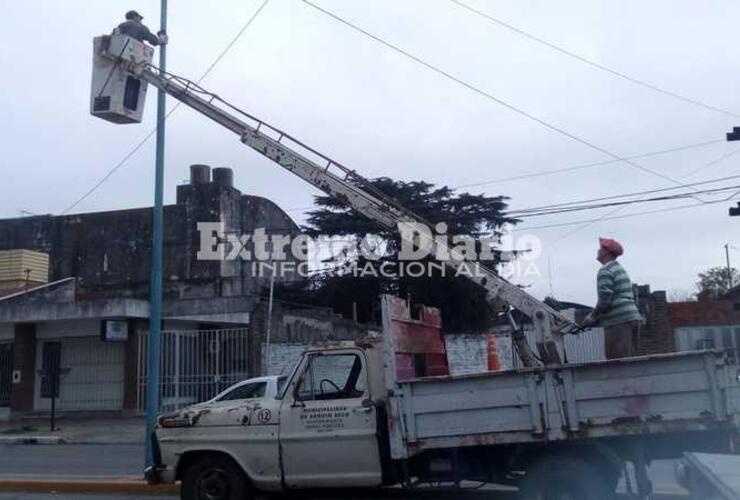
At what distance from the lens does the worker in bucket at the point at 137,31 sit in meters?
13.5

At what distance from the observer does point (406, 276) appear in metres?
36.1

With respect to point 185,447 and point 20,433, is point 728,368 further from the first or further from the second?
point 20,433

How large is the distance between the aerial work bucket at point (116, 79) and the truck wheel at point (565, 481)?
330 inches

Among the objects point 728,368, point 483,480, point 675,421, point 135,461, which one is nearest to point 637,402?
point 675,421

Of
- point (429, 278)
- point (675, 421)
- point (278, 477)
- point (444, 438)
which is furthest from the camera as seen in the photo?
point (429, 278)

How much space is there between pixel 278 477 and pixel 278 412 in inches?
27.0

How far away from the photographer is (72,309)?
26.9 m

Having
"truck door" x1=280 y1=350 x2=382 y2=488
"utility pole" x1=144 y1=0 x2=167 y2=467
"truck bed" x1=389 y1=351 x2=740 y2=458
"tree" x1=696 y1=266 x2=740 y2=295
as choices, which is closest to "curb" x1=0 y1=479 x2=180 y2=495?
"utility pole" x1=144 y1=0 x2=167 y2=467

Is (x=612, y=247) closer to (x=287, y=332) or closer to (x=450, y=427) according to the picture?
(x=450, y=427)

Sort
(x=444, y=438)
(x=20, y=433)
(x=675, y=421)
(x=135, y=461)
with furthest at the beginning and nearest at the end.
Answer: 1. (x=20, y=433)
2. (x=135, y=461)
3. (x=444, y=438)
4. (x=675, y=421)

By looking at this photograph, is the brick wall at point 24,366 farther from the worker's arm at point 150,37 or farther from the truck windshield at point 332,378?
the truck windshield at point 332,378

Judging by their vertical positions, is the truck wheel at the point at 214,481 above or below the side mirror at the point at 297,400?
below

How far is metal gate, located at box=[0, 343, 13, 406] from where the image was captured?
94.5 feet

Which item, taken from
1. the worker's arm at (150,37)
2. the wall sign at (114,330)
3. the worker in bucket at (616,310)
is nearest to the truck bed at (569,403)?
the worker in bucket at (616,310)
